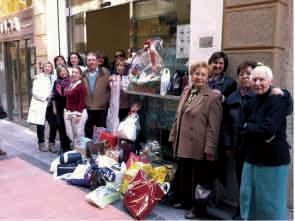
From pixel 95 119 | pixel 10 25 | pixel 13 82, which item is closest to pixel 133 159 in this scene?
pixel 95 119

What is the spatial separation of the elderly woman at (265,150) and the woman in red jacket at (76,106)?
9.43 feet

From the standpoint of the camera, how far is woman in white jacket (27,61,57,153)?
5.88 meters

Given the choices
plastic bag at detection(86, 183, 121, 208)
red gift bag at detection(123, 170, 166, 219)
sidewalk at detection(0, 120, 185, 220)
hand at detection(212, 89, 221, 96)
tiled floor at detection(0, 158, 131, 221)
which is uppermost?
hand at detection(212, 89, 221, 96)

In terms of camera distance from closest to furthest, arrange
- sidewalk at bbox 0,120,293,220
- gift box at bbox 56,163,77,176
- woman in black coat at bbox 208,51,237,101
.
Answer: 1. woman in black coat at bbox 208,51,237,101
2. sidewalk at bbox 0,120,293,220
3. gift box at bbox 56,163,77,176

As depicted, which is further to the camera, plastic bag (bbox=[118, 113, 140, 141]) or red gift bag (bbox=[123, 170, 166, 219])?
plastic bag (bbox=[118, 113, 140, 141])

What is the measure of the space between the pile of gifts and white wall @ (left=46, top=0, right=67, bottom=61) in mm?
2518

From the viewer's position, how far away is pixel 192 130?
3361 mm

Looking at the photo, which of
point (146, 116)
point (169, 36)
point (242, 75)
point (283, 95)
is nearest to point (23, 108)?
point (146, 116)

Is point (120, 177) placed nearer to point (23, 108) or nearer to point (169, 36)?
point (169, 36)

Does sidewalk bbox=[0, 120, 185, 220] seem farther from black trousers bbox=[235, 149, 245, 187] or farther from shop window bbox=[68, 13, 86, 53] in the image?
shop window bbox=[68, 13, 86, 53]

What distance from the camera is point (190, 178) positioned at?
11.9ft

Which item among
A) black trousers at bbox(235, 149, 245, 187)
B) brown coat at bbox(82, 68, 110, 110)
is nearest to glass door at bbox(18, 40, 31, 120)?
brown coat at bbox(82, 68, 110, 110)

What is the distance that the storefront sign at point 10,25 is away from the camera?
26.5ft

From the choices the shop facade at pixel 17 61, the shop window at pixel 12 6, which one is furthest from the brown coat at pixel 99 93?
the shop window at pixel 12 6
